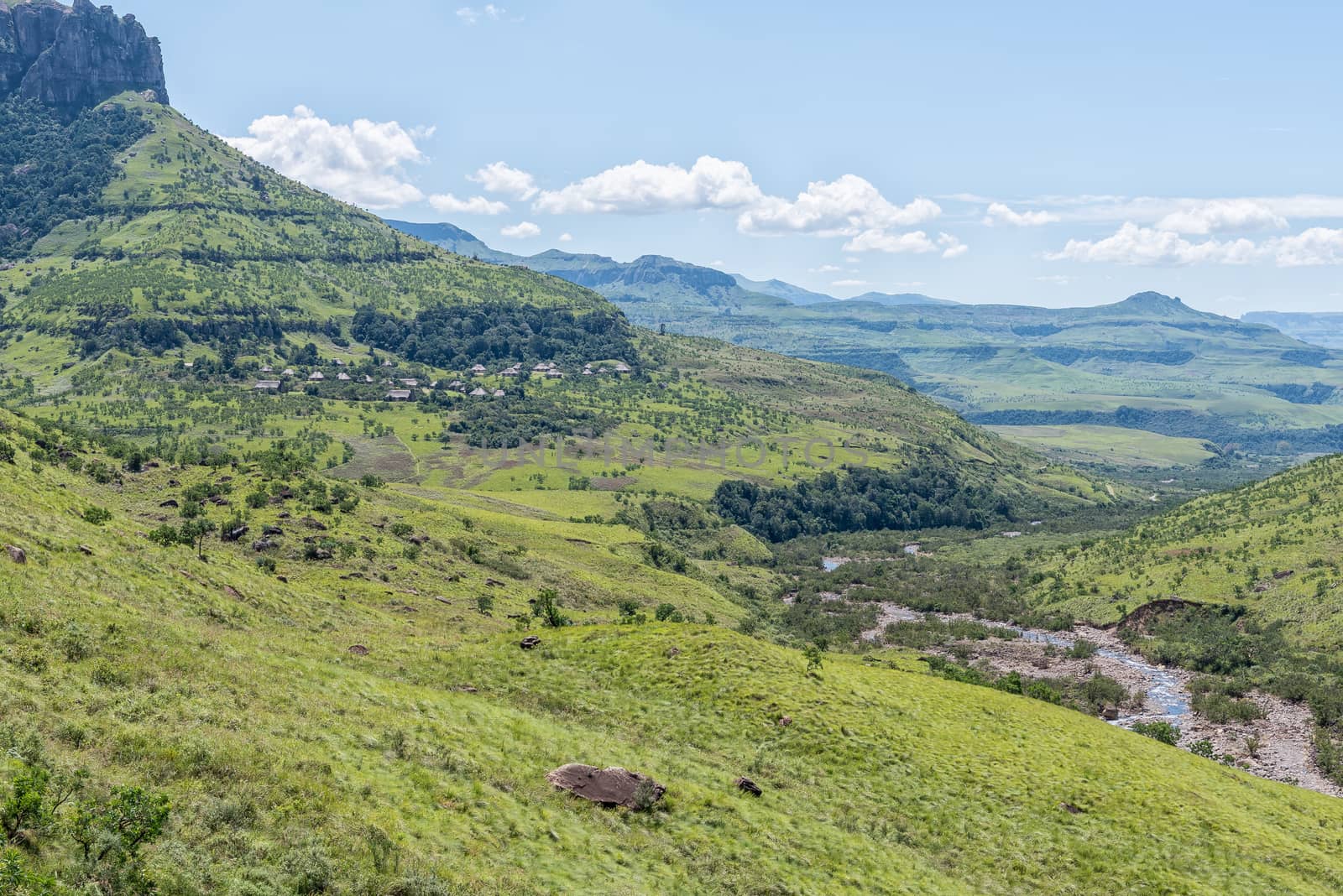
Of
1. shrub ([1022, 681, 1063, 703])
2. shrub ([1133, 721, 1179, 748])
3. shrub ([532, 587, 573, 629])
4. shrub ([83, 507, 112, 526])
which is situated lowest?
shrub ([1133, 721, 1179, 748])

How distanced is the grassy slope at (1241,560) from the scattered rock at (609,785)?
94626 millimetres

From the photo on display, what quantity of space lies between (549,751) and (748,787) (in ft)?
30.0

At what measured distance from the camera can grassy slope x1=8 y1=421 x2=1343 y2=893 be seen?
25.0m

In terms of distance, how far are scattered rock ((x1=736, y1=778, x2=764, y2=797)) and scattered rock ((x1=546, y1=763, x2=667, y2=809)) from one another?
→ 190 inches

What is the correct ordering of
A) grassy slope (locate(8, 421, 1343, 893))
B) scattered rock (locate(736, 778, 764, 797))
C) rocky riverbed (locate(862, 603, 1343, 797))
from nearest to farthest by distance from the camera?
grassy slope (locate(8, 421, 1343, 893)), scattered rock (locate(736, 778, 764, 797)), rocky riverbed (locate(862, 603, 1343, 797))

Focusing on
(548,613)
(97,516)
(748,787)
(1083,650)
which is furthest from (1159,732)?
(97,516)

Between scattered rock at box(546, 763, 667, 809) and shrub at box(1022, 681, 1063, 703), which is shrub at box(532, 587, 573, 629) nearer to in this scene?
scattered rock at box(546, 763, 667, 809)

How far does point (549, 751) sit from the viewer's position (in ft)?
120

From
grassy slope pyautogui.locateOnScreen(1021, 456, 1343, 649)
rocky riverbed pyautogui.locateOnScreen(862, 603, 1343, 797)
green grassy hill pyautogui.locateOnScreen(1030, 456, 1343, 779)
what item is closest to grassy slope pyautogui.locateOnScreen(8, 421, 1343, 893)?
rocky riverbed pyautogui.locateOnScreen(862, 603, 1343, 797)

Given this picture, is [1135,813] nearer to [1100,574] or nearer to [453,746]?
[453,746]

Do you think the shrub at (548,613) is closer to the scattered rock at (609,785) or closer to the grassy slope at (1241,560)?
the scattered rock at (609,785)

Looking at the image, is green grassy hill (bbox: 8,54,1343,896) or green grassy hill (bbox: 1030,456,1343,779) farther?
green grassy hill (bbox: 1030,456,1343,779)

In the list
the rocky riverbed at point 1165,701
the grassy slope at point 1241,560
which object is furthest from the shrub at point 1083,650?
the grassy slope at point 1241,560

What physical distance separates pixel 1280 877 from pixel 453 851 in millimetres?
40438
